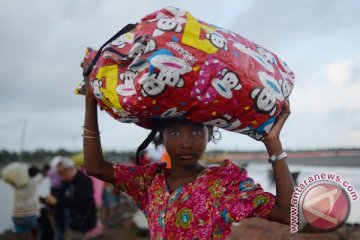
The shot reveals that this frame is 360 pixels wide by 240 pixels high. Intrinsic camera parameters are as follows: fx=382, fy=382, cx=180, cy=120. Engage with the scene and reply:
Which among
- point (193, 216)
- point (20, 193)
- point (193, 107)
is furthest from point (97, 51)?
point (20, 193)

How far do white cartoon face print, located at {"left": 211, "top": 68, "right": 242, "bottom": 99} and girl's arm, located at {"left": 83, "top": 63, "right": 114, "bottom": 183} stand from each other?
75 centimetres

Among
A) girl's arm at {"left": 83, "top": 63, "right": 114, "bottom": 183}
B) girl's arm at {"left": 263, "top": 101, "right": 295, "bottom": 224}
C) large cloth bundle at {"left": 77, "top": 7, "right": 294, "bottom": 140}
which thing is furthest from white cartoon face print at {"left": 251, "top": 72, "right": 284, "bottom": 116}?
girl's arm at {"left": 83, "top": 63, "right": 114, "bottom": 183}

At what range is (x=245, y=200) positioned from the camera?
65.1 inches

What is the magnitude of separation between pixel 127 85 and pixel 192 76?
293 mm

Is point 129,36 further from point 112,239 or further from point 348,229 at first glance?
point 112,239

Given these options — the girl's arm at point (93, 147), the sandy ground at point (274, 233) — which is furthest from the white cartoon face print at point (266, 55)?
the sandy ground at point (274, 233)

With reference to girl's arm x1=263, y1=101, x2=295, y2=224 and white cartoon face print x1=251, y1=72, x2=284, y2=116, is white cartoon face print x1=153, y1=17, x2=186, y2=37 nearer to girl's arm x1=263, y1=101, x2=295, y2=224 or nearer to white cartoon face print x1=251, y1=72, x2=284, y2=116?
white cartoon face print x1=251, y1=72, x2=284, y2=116

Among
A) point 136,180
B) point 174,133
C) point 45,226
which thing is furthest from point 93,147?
point 45,226

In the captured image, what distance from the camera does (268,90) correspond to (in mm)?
1639

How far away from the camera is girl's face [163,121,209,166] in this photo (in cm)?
181

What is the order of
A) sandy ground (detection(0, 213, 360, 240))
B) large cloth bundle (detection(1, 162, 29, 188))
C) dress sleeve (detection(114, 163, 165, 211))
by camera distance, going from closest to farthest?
dress sleeve (detection(114, 163, 165, 211)) < sandy ground (detection(0, 213, 360, 240)) < large cloth bundle (detection(1, 162, 29, 188))

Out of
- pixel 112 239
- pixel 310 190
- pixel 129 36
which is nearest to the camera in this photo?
pixel 310 190

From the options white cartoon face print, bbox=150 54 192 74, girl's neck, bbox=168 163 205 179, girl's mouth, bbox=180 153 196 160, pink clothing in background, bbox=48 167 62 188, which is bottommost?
pink clothing in background, bbox=48 167 62 188

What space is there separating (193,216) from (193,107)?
48 centimetres
